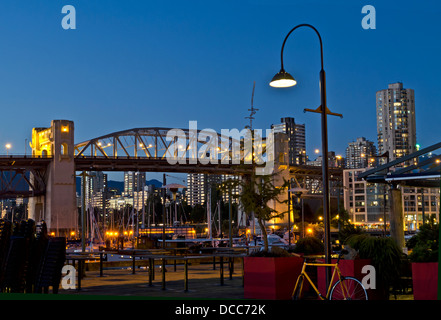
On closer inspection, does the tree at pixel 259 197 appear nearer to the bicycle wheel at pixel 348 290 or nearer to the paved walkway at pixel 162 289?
the paved walkway at pixel 162 289

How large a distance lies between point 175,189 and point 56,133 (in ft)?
226

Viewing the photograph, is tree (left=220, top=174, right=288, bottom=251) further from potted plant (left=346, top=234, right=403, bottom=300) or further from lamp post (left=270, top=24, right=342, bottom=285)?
lamp post (left=270, top=24, right=342, bottom=285)

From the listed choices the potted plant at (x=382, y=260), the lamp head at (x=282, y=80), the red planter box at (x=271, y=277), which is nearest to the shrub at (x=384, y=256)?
the potted plant at (x=382, y=260)

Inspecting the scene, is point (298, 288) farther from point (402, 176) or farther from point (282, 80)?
point (402, 176)

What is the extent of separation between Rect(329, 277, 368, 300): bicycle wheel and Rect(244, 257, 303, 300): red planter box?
6.83 ft

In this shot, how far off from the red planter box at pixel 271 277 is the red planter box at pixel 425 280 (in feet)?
8.84

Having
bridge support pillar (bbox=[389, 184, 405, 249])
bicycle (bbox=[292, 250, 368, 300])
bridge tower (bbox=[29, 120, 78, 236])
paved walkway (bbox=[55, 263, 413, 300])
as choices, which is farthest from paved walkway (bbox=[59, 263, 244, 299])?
bridge tower (bbox=[29, 120, 78, 236])

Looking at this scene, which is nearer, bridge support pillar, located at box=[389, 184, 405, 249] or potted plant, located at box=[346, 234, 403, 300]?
potted plant, located at box=[346, 234, 403, 300]

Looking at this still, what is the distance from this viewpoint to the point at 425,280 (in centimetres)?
1073

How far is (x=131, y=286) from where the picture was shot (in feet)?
53.8

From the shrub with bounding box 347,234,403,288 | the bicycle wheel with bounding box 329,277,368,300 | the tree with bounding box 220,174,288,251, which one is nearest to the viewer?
the bicycle wheel with bounding box 329,277,368,300

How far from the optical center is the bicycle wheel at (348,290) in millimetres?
9664

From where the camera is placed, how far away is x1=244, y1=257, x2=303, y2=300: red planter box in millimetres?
12484

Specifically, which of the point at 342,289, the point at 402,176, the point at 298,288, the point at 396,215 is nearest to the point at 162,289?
the point at 298,288
